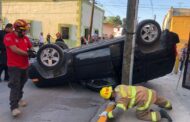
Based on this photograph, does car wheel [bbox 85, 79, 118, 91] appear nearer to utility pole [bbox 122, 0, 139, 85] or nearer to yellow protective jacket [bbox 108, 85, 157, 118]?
utility pole [bbox 122, 0, 139, 85]

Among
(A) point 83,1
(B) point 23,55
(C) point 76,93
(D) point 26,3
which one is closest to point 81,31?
(A) point 83,1

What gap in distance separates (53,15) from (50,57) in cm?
2445

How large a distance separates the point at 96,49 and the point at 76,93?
1.14 metres

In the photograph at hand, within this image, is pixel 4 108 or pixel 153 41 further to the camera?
pixel 153 41

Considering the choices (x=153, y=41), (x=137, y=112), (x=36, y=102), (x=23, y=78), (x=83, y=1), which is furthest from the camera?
(x=83, y=1)

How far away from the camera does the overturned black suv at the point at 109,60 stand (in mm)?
7402

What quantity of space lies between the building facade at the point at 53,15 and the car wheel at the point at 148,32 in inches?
927

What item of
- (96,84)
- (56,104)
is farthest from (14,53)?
(96,84)

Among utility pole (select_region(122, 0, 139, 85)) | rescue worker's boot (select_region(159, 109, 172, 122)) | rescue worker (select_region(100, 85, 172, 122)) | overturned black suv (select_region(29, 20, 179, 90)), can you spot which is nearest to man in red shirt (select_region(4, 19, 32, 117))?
rescue worker (select_region(100, 85, 172, 122))

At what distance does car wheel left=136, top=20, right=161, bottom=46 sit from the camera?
7.27 m

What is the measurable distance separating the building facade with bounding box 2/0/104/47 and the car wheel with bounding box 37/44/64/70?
23.1m

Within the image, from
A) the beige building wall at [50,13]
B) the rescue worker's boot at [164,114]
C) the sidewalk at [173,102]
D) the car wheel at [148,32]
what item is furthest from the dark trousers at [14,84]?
the beige building wall at [50,13]

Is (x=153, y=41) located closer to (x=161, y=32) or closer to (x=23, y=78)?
(x=161, y=32)

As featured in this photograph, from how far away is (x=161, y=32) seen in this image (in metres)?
7.60
